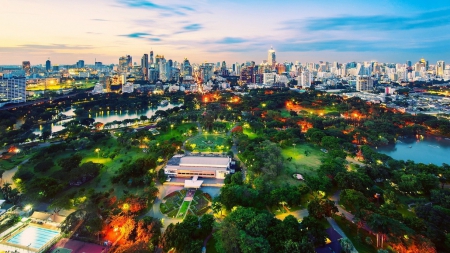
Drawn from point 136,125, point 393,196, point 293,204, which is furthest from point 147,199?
point 136,125

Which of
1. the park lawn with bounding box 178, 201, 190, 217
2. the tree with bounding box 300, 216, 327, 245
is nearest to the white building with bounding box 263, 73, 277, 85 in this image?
the park lawn with bounding box 178, 201, 190, 217

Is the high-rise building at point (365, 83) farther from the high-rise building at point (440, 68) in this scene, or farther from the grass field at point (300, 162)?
the high-rise building at point (440, 68)

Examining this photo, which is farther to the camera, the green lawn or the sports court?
the green lawn

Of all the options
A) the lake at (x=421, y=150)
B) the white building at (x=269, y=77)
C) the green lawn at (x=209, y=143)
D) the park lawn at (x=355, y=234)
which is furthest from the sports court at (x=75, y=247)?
the white building at (x=269, y=77)

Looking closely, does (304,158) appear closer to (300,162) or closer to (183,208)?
(300,162)

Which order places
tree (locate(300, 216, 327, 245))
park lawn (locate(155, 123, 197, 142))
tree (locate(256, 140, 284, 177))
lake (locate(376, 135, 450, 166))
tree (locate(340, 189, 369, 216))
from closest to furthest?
tree (locate(300, 216, 327, 245)), tree (locate(340, 189, 369, 216)), tree (locate(256, 140, 284, 177)), lake (locate(376, 135, 450, 166)), park lawn (locate(155, 123, 197, 142))

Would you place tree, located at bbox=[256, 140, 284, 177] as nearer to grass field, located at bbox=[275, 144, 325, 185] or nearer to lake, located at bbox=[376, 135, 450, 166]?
grass field, located at bbox=[275, 144, 325, 185]
